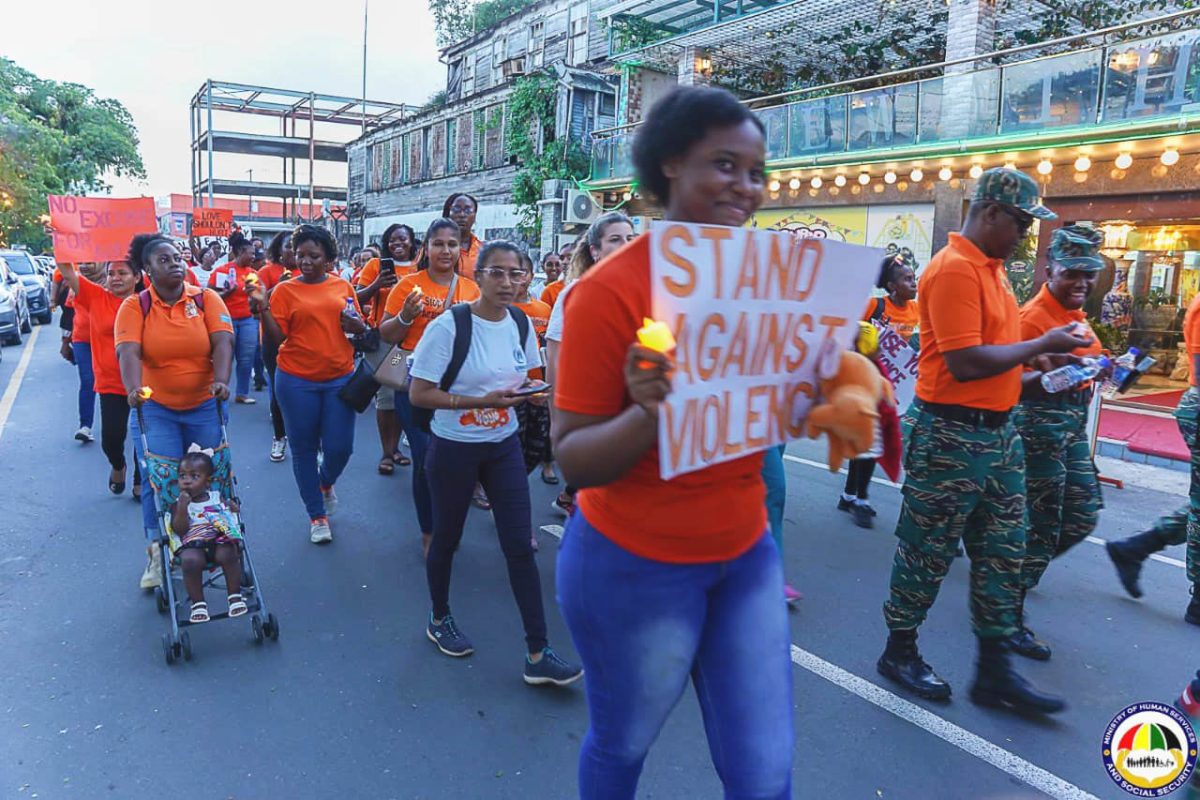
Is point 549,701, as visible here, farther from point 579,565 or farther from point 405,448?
point 405,448

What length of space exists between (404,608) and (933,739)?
261 cm

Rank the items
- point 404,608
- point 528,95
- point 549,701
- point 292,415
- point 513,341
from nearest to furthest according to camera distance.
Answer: point 549,701 → point 513,341 → point 404,608 → point 292,415 → point 528,95

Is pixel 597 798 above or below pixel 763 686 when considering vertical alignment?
below

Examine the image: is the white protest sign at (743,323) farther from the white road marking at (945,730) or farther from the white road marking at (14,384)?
the white road marking at (14,384)

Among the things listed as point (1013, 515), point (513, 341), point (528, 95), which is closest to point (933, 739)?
point (1013, 515)

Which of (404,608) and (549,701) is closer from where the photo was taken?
(549,701)

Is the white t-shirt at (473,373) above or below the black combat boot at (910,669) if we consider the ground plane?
above

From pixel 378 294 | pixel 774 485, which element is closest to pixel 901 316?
pixel 774 485

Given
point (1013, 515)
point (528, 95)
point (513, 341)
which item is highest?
point (528, 95)

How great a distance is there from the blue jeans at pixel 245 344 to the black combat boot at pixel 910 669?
27.4 feet

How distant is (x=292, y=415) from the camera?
5230 mm

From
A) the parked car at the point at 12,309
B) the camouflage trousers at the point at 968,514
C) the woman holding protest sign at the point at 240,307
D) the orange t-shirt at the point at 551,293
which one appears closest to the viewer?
the camouflage trousers at the point at 968,514

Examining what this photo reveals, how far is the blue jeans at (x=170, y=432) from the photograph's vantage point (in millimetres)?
4324

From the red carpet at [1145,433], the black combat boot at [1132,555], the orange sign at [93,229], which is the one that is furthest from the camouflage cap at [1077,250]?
the orange sign at [93,229]
